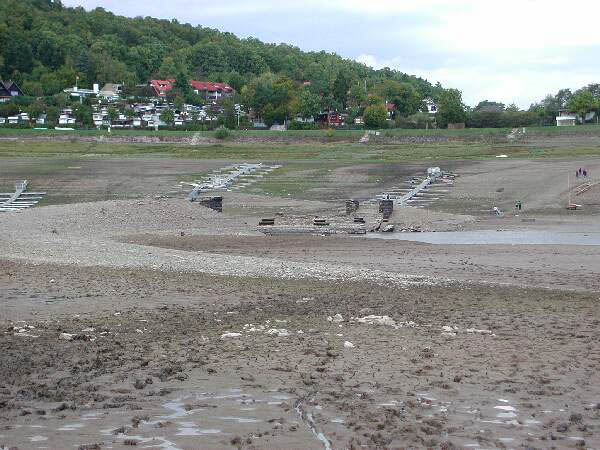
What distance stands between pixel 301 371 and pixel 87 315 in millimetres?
5591

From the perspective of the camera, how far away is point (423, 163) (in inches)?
2327

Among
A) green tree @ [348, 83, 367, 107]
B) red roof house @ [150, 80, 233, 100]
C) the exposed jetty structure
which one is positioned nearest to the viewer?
the exposed jetty structure

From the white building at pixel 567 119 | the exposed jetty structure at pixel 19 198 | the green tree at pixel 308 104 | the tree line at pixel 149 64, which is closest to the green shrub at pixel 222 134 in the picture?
the tree line at pixel 149 64

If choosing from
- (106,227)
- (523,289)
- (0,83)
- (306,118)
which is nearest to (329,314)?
(523,289)

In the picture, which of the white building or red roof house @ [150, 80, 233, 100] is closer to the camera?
the white building

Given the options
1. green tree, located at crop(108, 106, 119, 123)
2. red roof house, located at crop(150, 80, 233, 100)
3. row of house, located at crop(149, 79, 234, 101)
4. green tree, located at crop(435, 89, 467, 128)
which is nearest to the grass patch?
green tree, located at crop(435, 89, 467, 128)

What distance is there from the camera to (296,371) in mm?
11820

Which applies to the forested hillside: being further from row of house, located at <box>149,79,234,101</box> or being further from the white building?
the white building

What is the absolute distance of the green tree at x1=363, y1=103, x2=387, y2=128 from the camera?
100125 mm

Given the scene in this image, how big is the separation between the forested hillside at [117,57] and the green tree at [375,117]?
1778 cm

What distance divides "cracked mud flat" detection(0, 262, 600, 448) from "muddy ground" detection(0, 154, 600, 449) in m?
0.03

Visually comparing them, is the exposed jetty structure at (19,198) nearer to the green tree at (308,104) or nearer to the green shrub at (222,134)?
the green shrub at (222,134)

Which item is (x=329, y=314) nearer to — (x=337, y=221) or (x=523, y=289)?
(x=523, y=289)

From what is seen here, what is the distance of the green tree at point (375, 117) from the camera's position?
100125 mm
